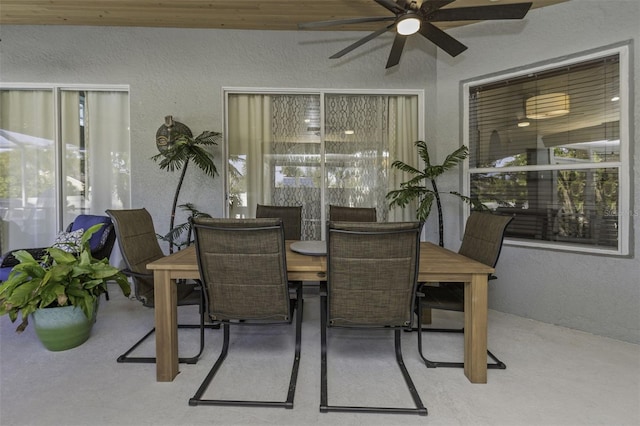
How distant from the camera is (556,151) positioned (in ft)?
9.16

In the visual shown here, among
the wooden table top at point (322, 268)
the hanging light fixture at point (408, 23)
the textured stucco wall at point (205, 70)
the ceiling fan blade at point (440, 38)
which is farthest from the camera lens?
the textured stucco wall at point (205, 70)

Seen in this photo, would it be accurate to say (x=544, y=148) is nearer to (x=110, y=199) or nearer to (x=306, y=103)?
(x=306, y=103)

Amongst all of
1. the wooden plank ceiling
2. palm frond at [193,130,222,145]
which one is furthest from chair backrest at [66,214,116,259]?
the wooden plank ceiling

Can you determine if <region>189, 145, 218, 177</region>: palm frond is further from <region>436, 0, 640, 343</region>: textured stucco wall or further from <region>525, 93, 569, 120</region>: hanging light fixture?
<region>525, 93, 569, 120</region>: hanging light fixture

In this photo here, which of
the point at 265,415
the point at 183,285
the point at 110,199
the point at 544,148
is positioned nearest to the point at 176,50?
the point at 110,199

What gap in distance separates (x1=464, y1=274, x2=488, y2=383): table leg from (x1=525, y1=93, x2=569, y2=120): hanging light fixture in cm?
205

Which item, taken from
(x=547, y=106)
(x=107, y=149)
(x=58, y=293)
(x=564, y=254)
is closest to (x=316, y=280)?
(x=58, y=293)

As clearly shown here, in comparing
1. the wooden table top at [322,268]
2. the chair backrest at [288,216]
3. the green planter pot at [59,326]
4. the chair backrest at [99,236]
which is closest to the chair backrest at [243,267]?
the wooden table top at [322,268]

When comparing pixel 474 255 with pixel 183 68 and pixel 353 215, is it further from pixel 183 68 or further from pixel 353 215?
pixel 183 68

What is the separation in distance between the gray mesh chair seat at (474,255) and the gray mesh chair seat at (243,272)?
0.89 metres

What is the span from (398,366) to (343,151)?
8.15 ft

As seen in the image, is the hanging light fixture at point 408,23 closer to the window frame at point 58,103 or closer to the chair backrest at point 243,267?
the chair backrest at point 243,267

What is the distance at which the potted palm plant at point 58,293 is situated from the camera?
198cm

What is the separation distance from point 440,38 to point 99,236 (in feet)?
11.6
